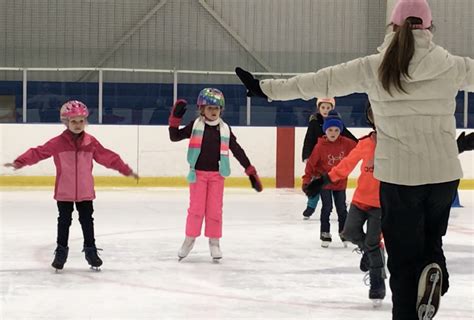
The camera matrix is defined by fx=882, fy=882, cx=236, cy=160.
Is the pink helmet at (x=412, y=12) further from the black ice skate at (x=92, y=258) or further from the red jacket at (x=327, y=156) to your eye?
the red jacket at (x=327, y=156)

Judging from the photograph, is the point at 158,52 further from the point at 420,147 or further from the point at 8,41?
the point at 420,147

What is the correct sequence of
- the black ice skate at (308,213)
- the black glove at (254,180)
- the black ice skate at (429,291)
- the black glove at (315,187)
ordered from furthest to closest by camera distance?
the black ice skate at (308,213), the black glove at (254,180), the black glove at (315,187), the black ice skate at (429,291)

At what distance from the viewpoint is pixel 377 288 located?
3832 mm

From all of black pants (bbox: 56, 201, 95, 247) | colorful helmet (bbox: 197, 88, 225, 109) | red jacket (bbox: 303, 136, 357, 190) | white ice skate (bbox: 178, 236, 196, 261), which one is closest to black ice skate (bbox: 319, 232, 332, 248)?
red jacket (bbox: 303, 136, 357, 190)

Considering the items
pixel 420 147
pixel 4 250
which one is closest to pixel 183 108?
pixel 4 250

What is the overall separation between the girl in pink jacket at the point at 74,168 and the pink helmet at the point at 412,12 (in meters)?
2.44

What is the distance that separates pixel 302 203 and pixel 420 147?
665cm

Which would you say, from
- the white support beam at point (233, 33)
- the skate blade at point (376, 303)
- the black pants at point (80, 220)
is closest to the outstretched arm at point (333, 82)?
the skate blade at point (376, 303)

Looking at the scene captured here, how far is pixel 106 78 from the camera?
1418 centimetres

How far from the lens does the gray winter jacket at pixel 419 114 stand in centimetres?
254

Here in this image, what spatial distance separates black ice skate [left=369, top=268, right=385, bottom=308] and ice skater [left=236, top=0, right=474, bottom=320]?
1.22m

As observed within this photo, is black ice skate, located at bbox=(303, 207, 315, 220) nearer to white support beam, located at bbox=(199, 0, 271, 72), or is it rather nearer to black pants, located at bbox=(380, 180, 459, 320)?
black pants, located at bbox=(380, 180, 459, 320)

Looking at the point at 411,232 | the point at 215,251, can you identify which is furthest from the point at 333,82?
the point at 215,251

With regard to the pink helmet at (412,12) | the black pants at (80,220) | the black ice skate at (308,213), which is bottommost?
the black ice skate at (308,213)
